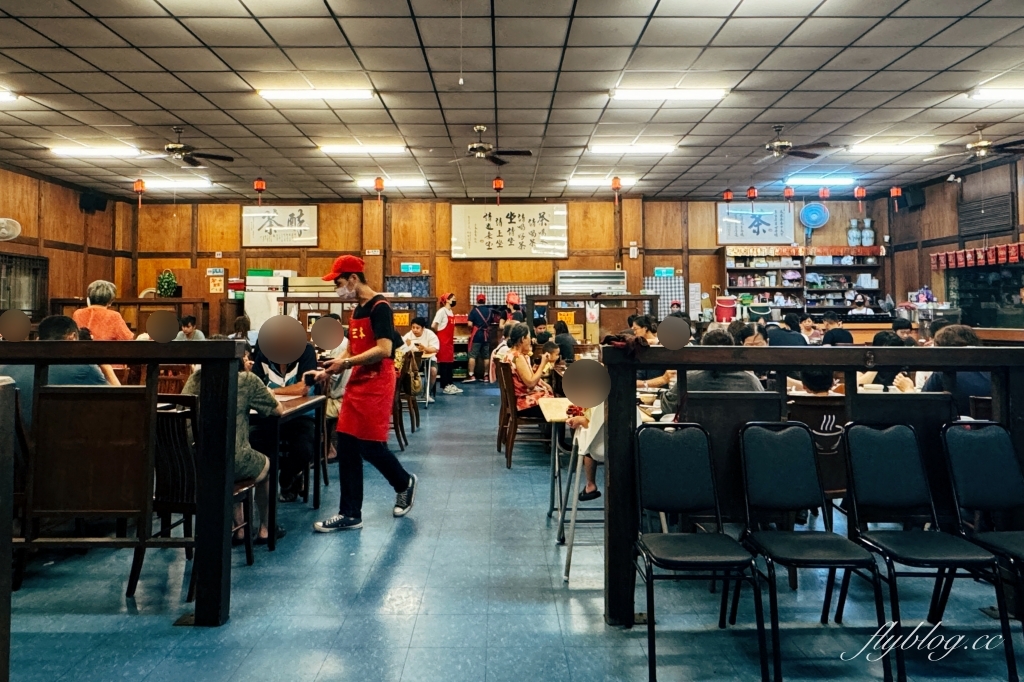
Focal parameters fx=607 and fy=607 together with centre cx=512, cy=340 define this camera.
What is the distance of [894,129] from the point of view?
7.61m

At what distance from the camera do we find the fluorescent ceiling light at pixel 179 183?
9.99 meters

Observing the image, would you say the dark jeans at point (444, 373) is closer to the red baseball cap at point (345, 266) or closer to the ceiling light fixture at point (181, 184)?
the ceiling light fixture at point (181, 184)

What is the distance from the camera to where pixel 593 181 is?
10.3 m

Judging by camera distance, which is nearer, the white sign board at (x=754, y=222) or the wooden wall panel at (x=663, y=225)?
the white sign board at (x=754, y=222)

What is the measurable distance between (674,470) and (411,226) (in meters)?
9.85

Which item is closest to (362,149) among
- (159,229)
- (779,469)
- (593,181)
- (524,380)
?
(593,181)

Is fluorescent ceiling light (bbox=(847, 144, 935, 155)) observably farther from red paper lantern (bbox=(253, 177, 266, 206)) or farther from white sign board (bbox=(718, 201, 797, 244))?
red paper lantern (bbox=(253, 177, 266, 206))

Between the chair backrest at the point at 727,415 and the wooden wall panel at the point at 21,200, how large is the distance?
1068cm

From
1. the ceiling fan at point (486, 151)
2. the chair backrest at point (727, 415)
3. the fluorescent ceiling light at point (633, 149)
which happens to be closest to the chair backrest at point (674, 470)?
the chair backrest at point (727, 415)

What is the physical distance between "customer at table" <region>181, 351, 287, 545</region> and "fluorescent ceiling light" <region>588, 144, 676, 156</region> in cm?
633

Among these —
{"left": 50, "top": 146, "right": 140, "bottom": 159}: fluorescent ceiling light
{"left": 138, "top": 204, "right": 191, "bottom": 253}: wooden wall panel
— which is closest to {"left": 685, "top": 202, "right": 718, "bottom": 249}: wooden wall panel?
{"left": 50, "top": 146, "right": 140, "bottom": 159}: fluorescent ceiling light

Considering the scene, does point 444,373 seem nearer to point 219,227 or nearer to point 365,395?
point 219,227

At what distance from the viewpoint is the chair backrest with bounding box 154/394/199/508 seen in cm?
267

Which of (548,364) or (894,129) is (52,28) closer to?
(548,364)
